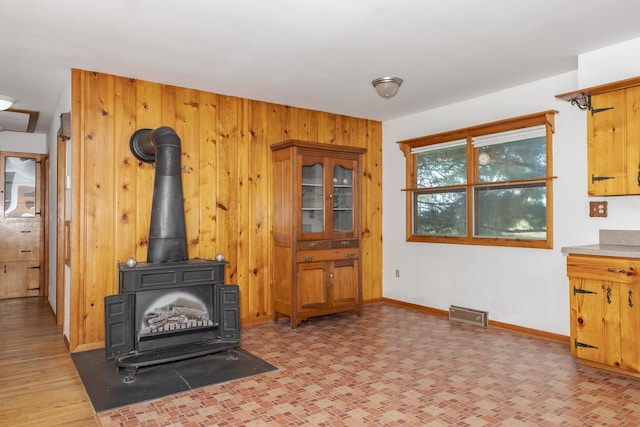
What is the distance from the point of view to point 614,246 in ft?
11.1

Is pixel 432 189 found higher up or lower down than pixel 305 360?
higher up

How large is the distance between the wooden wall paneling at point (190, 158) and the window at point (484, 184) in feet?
8.47

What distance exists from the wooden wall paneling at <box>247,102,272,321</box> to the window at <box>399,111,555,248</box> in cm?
182

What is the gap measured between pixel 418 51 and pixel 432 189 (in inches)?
84.2

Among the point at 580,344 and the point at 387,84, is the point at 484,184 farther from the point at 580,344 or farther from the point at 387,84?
the point at 580,344

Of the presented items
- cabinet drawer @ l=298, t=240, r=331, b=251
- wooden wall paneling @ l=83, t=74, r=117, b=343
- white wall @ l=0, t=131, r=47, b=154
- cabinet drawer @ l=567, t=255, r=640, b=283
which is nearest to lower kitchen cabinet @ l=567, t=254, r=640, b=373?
cabinet drawer @ l=567, t=255, r=640, b=283

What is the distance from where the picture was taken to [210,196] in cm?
436

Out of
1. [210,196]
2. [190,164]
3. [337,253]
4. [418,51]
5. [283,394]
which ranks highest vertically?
[418,51]

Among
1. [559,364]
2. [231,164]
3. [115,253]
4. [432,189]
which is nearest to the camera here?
[559,364]

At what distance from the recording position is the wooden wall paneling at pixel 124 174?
Result: 3.86 metres

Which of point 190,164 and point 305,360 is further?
point 190,164

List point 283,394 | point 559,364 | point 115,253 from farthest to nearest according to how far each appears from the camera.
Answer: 1. point 115,253
2. point 559,364
3. point 283,394

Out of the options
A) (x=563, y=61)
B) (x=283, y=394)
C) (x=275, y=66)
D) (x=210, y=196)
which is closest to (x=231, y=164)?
(x=210, y=196)

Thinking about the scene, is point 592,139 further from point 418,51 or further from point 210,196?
point 210,196
